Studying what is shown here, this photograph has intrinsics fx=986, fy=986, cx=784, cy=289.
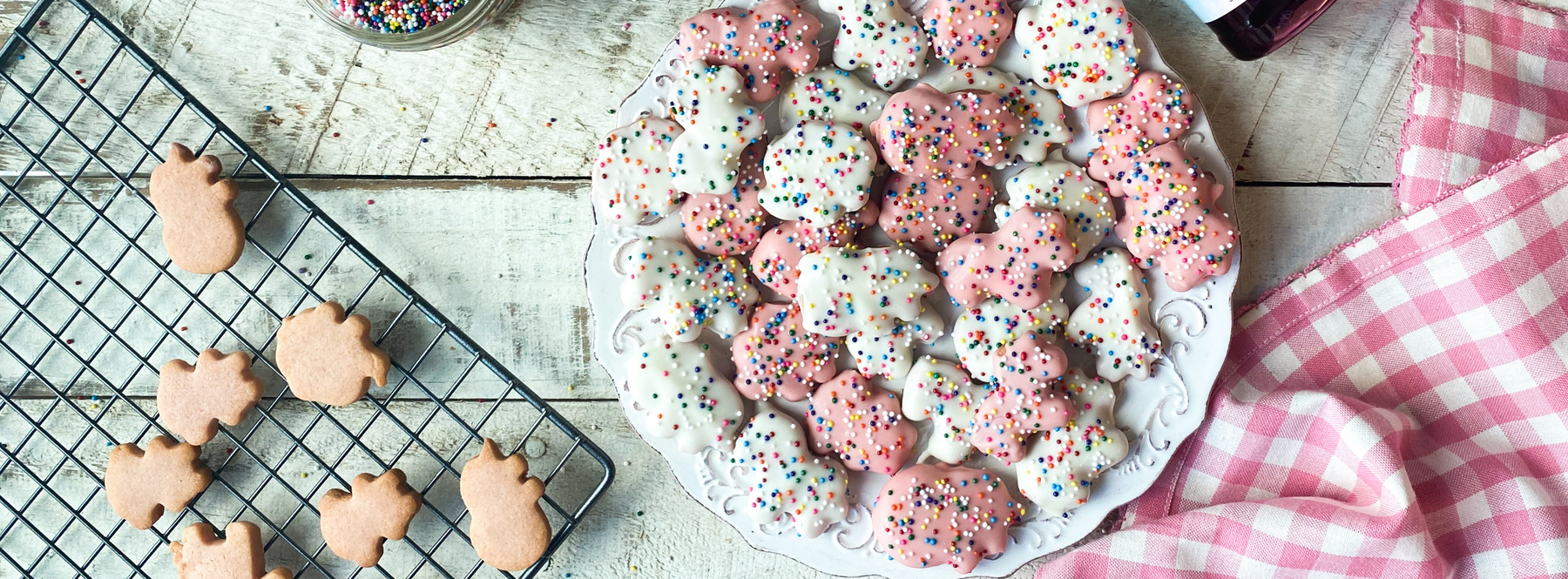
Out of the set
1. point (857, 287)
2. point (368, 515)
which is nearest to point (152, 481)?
point (368, 515)

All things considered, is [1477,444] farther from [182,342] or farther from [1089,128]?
[182,342]

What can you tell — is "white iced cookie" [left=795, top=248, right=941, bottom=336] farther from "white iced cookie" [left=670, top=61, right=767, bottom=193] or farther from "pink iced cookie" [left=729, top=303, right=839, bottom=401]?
"white iced cookie" [left=670, top=61, right=767, bottom=193]

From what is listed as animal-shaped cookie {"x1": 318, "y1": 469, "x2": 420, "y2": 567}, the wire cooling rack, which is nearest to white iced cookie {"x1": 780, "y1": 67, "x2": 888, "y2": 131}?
the wire cooling rack

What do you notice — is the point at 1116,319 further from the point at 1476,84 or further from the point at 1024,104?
the point at 1476,84

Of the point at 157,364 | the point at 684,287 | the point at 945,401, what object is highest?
the point at 684,287

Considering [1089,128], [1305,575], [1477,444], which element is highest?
[1089,128]

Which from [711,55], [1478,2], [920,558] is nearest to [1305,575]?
[920,558]
